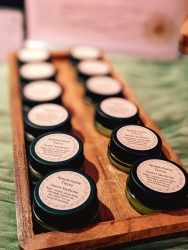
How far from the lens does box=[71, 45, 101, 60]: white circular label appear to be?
1.13 meters

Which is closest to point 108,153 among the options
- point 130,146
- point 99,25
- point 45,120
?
point 130,146

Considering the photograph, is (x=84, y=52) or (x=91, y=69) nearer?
(x=91, y=69)

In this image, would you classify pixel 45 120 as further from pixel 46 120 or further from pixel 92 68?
pixel 92 68

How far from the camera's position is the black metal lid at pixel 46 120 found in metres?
0.72

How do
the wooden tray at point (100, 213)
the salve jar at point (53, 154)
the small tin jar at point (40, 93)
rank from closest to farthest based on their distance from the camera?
the wooden tray at point (100, 213)
the salve jar at point (53, 154)
the small tin jar at point (40, 93)

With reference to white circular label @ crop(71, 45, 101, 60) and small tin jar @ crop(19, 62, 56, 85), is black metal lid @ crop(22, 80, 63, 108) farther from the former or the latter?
white circular label @ crop(71, 45, 101, 60)

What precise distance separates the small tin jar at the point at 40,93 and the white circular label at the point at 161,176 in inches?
14.4

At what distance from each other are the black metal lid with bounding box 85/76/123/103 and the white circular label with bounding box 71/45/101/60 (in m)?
0.19

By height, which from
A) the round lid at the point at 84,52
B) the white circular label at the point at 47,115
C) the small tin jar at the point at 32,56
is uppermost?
the round lid at the point at 84,52

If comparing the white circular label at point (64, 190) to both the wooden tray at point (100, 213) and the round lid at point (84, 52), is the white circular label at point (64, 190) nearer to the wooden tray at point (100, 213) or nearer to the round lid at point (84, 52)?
the wooden tray at point (100, 213)

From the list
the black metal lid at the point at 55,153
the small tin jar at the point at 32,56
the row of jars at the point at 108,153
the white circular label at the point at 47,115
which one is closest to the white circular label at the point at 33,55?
the small tin jar at the point at 32,56

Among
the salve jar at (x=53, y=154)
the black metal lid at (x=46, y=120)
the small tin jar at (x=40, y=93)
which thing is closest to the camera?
the salve jar at (x=53, y=154)

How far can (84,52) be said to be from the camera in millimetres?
1166

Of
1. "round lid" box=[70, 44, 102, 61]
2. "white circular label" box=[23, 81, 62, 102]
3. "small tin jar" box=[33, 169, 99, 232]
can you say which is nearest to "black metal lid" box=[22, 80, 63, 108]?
"white circular label" box=[23, 81, 62, 102]
